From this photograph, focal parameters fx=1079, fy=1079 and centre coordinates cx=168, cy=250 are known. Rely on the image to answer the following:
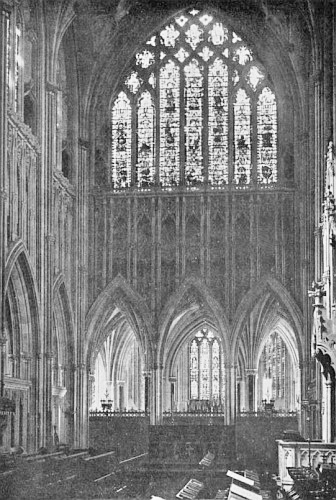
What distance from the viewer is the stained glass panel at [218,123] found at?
4134 centimetres

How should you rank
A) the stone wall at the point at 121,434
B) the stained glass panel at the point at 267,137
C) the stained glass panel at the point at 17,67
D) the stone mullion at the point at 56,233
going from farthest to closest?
the stone wall at the point at 121,434
the stained glass panel at the point at 267,137
the stone mullion at the point at 56,233
the stained glass panel at the point at 17,67

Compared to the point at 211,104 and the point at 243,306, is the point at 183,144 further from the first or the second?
the point at 243,306

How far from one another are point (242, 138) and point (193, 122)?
2.00 meters

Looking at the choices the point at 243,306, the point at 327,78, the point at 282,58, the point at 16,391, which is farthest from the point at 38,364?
the point at 282,58

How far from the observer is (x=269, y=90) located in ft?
138

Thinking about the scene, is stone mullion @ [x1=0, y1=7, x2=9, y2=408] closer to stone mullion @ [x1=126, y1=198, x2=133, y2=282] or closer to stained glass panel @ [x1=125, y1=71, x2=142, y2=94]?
stone mullion @ [x1=126, y1=198, x2=133, y2=282]

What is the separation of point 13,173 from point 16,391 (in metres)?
6.69

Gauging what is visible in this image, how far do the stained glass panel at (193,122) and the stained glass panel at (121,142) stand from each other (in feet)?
7.44

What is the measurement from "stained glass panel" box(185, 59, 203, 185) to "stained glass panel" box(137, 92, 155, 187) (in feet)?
4.42

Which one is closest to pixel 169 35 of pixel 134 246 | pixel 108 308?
pixel 134 246

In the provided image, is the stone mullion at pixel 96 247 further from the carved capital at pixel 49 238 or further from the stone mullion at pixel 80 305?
the carved capital at pixel 49 238

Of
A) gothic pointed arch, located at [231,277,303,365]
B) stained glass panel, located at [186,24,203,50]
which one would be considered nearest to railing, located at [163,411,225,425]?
gothic pointed arch, located at [231,277,303,365]

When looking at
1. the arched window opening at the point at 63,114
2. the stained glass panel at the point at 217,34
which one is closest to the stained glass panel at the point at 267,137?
the stained glass panel at the point at 217,34

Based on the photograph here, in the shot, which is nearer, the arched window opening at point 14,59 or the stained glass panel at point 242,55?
the arched window opening at point 14,59
